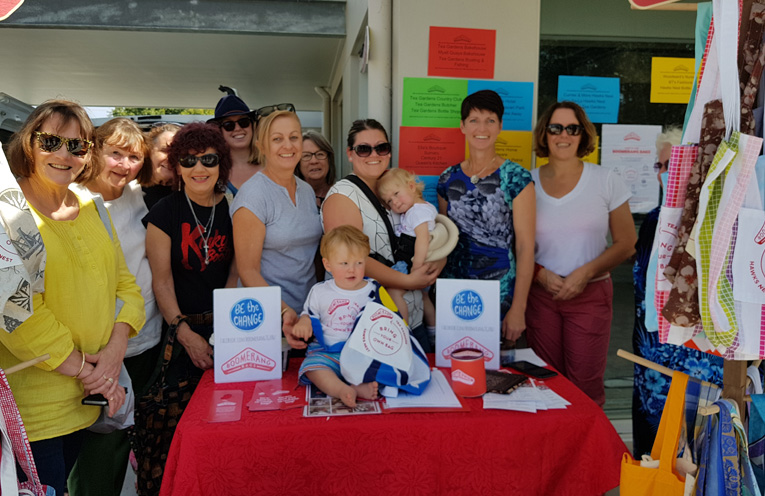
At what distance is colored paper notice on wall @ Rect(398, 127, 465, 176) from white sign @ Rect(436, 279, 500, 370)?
1.33 meters

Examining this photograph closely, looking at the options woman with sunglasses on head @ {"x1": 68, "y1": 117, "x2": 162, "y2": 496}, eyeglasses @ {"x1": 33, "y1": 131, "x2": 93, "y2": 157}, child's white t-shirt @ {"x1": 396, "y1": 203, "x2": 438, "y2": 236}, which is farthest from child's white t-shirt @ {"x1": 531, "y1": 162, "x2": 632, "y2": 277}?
eyeglasses @ {"x1": 33, "y1": 131, "x2": 93, "y2": 157}

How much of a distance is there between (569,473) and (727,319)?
2.72ft

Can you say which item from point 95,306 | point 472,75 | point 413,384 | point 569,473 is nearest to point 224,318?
point 95,306

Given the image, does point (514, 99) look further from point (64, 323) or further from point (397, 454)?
point (64, 323)

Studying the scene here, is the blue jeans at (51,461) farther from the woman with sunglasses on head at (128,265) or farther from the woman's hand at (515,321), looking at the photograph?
the woman's hand at (515,321)

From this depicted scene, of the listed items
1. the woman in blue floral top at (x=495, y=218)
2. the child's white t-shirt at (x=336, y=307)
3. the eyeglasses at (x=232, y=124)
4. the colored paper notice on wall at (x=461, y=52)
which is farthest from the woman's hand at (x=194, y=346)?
the colored paper notice on wall at (x=461, y=52)

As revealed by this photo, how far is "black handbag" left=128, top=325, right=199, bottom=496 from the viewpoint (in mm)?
2324

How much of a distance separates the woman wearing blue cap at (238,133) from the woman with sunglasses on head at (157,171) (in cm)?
47

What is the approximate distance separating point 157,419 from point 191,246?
30.9 inches

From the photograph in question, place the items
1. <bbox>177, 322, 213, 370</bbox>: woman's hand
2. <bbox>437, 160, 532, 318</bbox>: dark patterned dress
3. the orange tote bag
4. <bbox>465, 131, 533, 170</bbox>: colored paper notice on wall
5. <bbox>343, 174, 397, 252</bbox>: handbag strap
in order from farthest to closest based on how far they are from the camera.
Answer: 1. <bbox>465, 131, 533, 170</bbox>: colored paper notice on wall
2. <bbox>437, 160, 532, 318</bbox>: dark patterned dress
3. <bbox>343, 174, 397, 252</bbox>: handbag strap
4. <bbox>177, 322, 213, 370</bbox>: woman's hand
5. the orange tote bag

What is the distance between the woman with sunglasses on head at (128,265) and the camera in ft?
7.70

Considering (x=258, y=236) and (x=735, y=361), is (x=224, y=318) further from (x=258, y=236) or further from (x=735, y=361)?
(x=735, y=361)

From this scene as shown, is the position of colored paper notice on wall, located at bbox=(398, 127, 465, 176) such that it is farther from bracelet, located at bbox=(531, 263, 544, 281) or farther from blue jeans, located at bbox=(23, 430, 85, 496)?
blue jeans, located at bbox=(23, 430, 85, 496)

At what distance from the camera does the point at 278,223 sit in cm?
248
